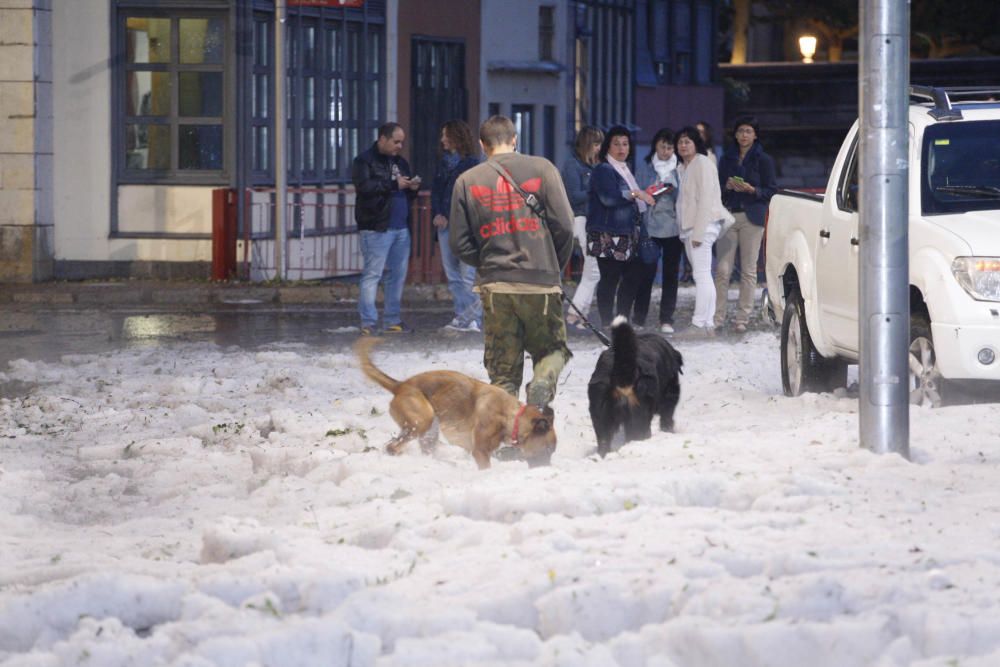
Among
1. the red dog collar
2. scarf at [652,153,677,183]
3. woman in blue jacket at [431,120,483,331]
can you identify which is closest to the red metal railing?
woman in blue jacket at [431,120,483,331]

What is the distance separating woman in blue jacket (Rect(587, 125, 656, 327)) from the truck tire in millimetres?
3383

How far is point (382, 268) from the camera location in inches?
664

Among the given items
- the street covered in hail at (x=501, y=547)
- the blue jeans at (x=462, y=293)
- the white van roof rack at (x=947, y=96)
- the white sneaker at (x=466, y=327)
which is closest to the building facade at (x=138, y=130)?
the blue jeans at (x=462, y=293)

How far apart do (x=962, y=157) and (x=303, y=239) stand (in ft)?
42.0

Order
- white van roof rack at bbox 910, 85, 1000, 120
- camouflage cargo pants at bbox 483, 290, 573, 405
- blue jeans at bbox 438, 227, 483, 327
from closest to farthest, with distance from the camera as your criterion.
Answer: camouflage cargo pants at bbox 483, 290, 573, 405, white van roof rack at bbox 910, 85, 1000, 120, blue jeans at bbox 438, 227, 483, 327

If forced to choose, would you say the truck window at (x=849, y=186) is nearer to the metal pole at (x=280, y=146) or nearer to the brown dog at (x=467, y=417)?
the brown dog at (x=467, y=417)

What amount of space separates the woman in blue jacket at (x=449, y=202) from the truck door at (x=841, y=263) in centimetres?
538

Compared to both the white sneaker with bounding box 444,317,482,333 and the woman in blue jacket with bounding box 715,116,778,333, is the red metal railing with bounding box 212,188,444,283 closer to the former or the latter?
the white sneaker with bounding box 444,317,482,333

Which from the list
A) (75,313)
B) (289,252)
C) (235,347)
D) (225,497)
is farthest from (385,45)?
(225,497)

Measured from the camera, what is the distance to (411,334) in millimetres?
16812

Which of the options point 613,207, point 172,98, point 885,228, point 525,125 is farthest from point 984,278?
point 525,125

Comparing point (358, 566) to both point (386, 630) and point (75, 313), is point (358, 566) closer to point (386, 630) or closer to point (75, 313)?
point (386, 630)

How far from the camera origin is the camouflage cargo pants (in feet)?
32.5

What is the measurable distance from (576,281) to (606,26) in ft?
44.2
